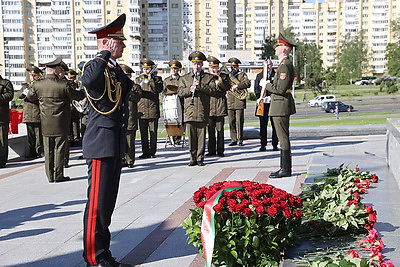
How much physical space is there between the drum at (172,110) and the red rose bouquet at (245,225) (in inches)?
289

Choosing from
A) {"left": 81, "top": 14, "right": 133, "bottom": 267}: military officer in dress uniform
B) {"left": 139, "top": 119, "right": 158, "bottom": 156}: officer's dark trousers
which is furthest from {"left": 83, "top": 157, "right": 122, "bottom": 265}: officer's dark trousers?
{"left": 139, "top": 119, "right": 158, "bottom": 156}: officer's dark trousers

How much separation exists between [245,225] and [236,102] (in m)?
9.25

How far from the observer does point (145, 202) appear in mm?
6789

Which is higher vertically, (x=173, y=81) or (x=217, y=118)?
(x=173, y=81)

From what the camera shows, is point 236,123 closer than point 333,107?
Yes

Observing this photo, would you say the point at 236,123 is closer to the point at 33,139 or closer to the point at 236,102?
the point at 236,102

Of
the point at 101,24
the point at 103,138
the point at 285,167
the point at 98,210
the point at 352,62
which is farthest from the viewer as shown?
the point at 352,62

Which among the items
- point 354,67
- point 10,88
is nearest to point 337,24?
point 354,67

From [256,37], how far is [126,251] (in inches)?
4675

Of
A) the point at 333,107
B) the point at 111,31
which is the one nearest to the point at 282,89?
the point at 111,31

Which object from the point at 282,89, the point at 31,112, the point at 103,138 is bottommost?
the point at 31,112

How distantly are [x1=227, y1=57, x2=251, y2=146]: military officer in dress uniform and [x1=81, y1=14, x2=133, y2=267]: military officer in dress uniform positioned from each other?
7920mm

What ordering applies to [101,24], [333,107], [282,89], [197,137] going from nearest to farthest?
[282,89]
[197,137]
[333,107]
[101,24]

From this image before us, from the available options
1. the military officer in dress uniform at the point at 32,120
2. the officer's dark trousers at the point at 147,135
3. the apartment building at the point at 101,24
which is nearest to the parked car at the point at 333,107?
the officer's dark trousers at the point at 147,135
